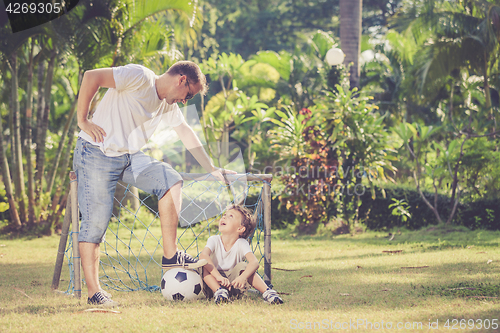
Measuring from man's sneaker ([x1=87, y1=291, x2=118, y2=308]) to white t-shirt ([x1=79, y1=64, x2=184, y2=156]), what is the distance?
1.04 meters

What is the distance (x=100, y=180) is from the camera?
347 cm

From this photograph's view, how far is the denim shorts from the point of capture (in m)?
3.46

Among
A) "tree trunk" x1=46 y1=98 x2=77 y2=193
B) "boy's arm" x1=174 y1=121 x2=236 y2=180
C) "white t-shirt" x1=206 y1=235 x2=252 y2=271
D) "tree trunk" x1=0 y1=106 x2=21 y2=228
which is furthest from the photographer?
"tree trunk" x1=46 y1=98 x2=77 y2=193

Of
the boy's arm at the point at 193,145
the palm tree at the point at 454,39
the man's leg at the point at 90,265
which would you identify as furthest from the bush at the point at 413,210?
the man's leg at the point at 90,265

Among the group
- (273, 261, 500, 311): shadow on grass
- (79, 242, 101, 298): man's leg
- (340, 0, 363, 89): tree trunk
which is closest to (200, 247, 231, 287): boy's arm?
(273, 261, 500, 311): shadow on grass

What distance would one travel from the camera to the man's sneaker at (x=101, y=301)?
10.8 ft

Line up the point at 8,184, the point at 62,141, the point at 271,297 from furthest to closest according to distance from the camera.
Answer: the point at 62,141 → the point at 8,184 → the point at 271,297

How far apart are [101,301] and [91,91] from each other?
1.51 meters

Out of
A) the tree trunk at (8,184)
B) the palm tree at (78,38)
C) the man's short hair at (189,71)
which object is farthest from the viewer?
the tree trunk at (8,184)

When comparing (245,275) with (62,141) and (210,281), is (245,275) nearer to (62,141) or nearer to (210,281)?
(210,281)

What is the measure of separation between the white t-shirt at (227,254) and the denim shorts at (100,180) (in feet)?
2.00

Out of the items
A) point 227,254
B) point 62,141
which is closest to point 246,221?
point 227,254

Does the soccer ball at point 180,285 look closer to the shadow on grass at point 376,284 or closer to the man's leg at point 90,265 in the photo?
the man's leg at point 90,265

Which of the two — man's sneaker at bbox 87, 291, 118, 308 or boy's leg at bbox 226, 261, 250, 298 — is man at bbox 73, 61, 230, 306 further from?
boy's leg at bbox 226, 261, 250, 298
